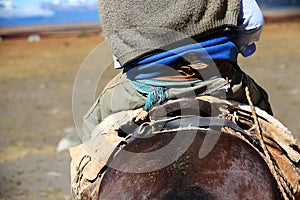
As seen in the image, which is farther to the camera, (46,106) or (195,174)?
(46,106)

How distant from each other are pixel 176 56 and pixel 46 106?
7.74m

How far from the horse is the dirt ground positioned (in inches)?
32.7

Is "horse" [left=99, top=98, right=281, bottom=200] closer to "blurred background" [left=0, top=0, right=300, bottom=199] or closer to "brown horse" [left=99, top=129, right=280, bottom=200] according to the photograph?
"brown horse" [left=99, top=129, right=280, bottom=200]

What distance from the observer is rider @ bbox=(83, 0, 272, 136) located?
6.81 feet

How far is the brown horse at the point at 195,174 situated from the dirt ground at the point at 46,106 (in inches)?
32.9

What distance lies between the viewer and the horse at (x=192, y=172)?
66.3 inches

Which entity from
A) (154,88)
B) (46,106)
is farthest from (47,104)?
(154,88)

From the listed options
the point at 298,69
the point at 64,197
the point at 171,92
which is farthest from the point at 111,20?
the point at 298,69

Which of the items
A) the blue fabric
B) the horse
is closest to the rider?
the blue fabric

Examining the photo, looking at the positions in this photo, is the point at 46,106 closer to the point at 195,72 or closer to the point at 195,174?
the point at 195,72

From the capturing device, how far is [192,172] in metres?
1.70

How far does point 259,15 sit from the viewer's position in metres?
2.17

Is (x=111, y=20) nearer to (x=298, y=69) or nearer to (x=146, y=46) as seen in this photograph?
(x=146, y=46)

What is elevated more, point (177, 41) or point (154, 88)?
point (177, 41)
